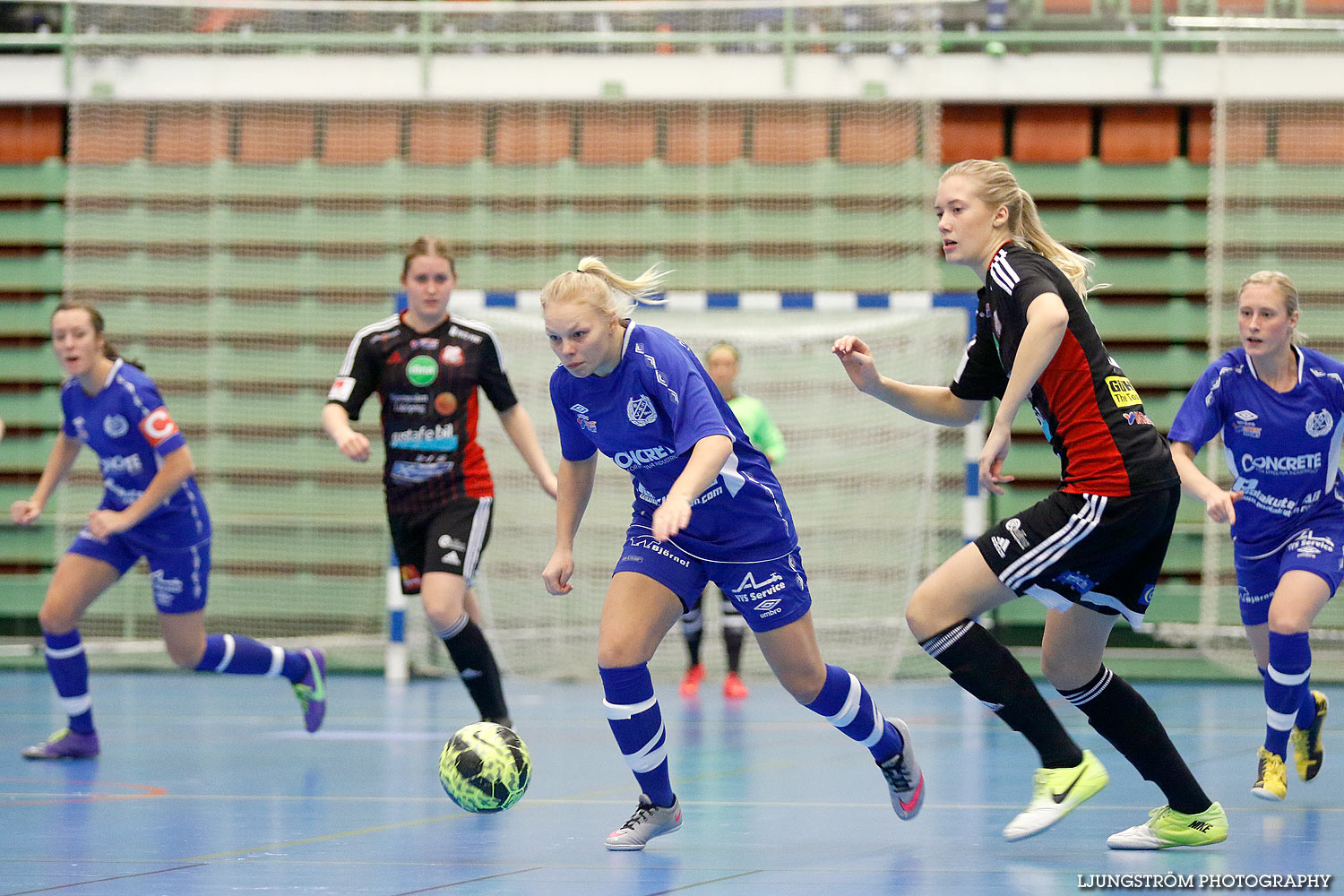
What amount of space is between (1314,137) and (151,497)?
745 centimetres

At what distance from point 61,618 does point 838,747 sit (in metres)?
3.25

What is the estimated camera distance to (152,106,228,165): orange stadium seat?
10.6m

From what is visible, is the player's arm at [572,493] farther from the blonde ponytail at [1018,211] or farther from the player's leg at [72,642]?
the player's leg at [72,642]

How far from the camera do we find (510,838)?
4.13 m

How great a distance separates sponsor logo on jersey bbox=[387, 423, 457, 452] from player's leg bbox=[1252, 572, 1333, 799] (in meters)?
3.05

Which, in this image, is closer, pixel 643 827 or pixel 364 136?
pixel 643 827

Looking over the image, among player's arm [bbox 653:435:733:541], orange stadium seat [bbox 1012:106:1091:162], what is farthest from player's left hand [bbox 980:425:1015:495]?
orange stadium seat [bbox 1012:106:1091:162]

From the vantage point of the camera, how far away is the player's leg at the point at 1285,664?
4.68 meters

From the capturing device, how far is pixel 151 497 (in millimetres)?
5785

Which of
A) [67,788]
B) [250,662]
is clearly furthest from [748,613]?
[250,662]

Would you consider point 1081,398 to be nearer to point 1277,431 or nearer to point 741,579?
point 741,579

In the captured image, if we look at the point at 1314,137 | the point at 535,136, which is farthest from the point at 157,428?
the point at 1314,137

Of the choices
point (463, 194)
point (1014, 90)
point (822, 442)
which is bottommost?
→ point (822, 442)

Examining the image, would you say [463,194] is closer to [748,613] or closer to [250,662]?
[250,662]
